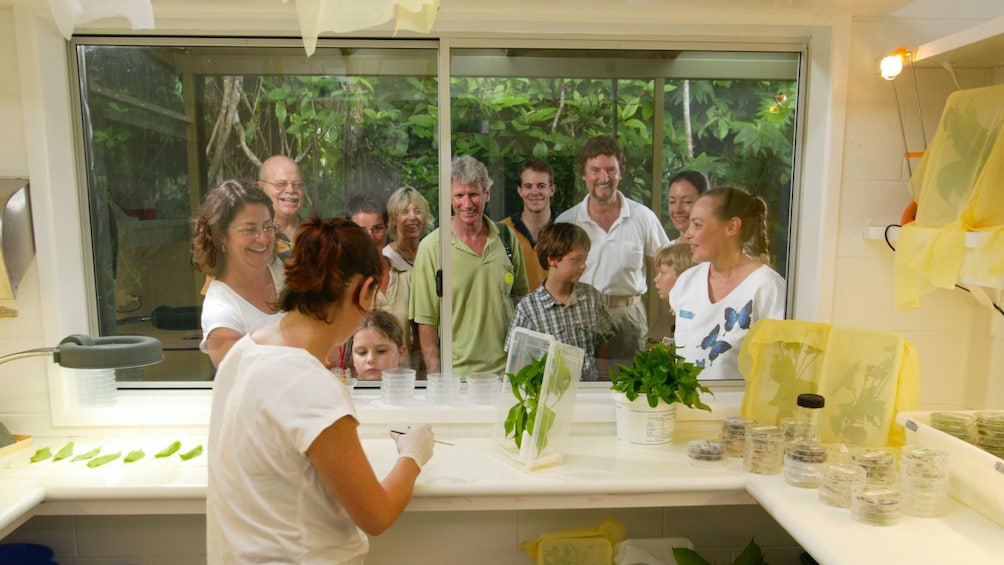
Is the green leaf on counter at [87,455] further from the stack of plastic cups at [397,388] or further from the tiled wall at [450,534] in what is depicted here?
the stack of plastic cups at [397,388]

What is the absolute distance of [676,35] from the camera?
1997 mm

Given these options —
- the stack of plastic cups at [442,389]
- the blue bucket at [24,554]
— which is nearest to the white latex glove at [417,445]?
the stack of plastic cups at [442,389]

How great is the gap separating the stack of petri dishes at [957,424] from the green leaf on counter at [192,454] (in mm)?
1906

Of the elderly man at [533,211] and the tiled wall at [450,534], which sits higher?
the elderly man at [533,211]

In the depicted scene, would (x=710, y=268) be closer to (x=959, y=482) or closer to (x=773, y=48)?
(x=773, y=48)

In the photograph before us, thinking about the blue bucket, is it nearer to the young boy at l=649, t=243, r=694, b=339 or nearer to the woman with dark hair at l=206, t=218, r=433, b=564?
the woman with dark hair at l=206, t=218, r=433, b=564

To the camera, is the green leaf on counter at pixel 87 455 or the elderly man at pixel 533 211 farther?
the elderly man at pixel 533 211

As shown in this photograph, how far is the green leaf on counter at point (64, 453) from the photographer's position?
181cm

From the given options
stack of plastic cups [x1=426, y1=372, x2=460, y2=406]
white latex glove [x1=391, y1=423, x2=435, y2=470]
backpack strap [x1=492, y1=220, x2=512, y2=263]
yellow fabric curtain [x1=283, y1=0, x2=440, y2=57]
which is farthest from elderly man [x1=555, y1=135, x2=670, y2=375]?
yellow fabric curtain [x1=283, y1=0, x2=440, y2=57]

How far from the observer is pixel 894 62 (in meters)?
1.76

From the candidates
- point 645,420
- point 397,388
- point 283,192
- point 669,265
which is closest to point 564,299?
point 669,265

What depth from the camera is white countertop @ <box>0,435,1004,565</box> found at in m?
1.43

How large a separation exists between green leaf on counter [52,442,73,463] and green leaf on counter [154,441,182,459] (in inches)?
9.7

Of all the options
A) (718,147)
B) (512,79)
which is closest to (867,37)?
(718,147)
